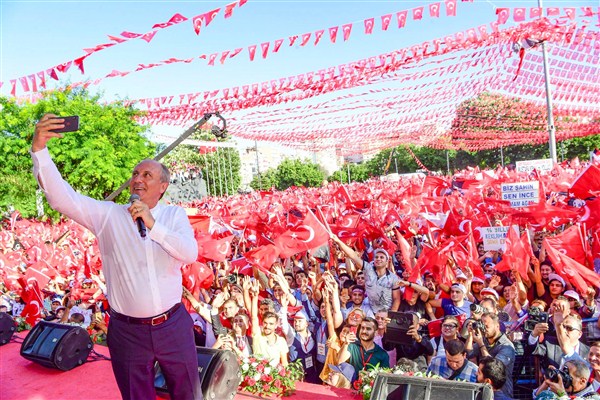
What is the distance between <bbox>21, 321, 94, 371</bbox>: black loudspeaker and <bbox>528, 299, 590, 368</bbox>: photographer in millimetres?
4179

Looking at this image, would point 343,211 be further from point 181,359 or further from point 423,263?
point 181,359

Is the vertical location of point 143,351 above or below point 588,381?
above

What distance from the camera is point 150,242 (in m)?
2.76

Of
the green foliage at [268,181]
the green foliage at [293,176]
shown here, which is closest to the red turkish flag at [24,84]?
the green foliage at [293,176]

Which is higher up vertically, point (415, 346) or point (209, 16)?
point (209, 16)

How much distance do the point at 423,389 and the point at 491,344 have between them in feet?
7.93

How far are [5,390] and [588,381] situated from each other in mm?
4614

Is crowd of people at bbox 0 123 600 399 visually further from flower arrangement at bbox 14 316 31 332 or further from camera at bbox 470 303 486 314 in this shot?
flower arrangement at bbox 14 316 31 332

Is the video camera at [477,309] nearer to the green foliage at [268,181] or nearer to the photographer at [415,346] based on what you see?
the photographer at [415,346]

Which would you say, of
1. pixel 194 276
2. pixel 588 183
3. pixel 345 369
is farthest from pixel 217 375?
pixel 588 183

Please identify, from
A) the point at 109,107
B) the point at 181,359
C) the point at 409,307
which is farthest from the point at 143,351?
the point at 109,107

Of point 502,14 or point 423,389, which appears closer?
point 423,389

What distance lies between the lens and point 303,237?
8.72 meters

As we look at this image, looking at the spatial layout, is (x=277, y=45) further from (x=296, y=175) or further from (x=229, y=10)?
(x=296, y=175)
